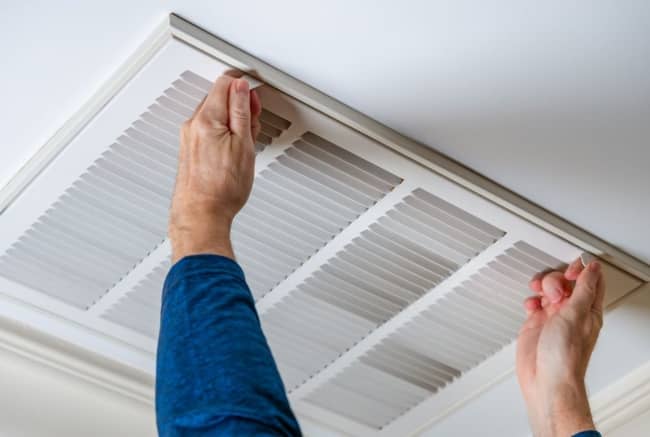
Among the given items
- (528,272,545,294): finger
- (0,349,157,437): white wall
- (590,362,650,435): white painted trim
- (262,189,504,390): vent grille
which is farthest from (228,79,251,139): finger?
Answer: (590,362,650,435): white painted trim

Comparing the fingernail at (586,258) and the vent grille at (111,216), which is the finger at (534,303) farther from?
the vent grille at (111,216)

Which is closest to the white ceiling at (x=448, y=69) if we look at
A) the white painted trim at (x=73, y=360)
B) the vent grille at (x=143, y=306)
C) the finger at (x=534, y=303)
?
the finger at (x=534, y=303)

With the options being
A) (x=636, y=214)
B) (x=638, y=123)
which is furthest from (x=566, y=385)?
(x=638, y=123)

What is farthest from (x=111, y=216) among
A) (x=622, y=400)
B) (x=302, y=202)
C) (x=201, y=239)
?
(x=622, y=400)

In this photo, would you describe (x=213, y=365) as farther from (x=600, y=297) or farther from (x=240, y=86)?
(x=600, y=297)

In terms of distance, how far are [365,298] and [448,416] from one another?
17.8 inches

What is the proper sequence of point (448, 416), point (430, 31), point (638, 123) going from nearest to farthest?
point (430, 31)
point (638, 123)
point (448, 416)

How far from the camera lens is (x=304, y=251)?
1811 mm

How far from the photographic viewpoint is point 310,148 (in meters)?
1.66

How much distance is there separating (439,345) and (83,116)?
832 millimetres

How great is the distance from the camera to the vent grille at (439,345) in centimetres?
184

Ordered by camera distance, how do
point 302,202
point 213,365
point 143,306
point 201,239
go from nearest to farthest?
point 213,365, point 201,239, point 302,202, point 143,306

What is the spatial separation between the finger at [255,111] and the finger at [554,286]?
61 cm

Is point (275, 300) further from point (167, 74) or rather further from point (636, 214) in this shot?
point (636, 214)
